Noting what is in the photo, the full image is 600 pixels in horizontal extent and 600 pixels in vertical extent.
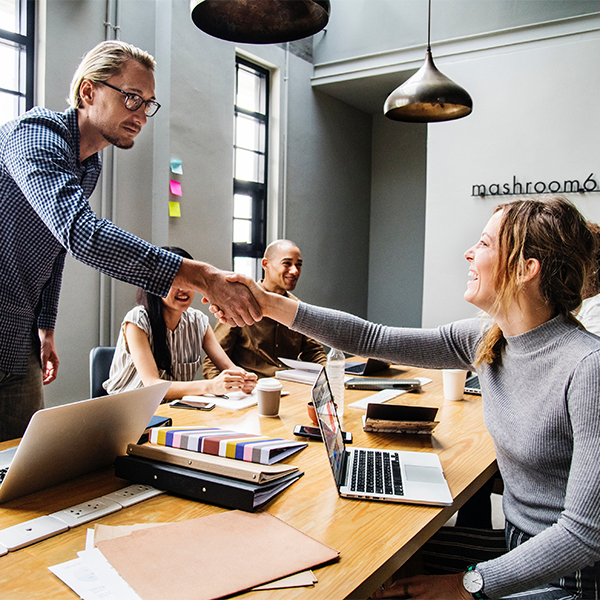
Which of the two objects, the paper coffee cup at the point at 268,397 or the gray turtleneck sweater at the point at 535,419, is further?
the paper coffee cup at the point at 268,397

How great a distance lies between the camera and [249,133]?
16.8ft

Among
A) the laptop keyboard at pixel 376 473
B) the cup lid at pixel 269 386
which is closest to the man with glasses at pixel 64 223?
the cup lid at pixel 269 386

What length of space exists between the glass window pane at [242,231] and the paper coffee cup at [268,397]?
131 inches

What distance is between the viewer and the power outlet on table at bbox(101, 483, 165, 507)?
43.0 inches

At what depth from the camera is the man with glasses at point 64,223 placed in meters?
1.41

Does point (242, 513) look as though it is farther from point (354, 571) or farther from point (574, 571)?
point (574, 571)

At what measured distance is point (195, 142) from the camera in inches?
165

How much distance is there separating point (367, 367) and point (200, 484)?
1.54 meters

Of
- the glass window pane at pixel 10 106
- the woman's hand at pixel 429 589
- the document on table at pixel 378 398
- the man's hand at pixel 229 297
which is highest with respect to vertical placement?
the glass window pane at pixel 10 106

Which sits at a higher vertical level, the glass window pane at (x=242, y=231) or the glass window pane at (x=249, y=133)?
the glass window pane at (x=249, y=133)

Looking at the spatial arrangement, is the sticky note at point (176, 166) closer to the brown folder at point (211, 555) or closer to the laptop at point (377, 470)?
the laptop at point (377, 470)

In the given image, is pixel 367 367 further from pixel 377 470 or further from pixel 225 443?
pixel 225 443

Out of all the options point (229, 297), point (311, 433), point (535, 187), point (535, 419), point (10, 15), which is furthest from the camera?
point (535, 187)

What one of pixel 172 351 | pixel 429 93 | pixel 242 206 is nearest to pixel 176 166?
pixel 242 206
